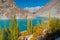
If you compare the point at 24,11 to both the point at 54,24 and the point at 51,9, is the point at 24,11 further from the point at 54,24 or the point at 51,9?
the point at 54,24

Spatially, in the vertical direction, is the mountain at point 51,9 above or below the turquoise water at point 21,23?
above

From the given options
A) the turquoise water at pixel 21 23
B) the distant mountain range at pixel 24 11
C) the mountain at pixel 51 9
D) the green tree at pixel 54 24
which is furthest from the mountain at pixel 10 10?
the green tree at pixel 54 24

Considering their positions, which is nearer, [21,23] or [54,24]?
[21,23]

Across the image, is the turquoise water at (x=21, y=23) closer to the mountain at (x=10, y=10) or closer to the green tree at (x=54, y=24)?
the mountain at (x=10, y=10)

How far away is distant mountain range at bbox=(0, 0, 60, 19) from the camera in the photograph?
5.86 m

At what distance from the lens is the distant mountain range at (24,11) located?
586 cm

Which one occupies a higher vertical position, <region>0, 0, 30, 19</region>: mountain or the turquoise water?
<region>0, 0, 30, 19</region>: mountain

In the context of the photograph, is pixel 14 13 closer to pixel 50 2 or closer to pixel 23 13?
pixel 23 13

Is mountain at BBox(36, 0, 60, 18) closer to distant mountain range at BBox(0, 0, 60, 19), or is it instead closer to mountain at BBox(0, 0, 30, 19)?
distant mountain range at BBox(0, 0, 60, 19)

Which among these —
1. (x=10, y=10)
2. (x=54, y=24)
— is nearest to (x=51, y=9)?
(x=54, y=24)

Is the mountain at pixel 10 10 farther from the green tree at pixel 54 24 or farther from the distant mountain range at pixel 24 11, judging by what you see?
the green tree at pixel 54 24

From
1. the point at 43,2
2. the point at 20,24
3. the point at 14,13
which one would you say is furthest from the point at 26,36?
the point at 43,2

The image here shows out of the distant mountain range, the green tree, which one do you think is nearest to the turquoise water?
the distant mountain range

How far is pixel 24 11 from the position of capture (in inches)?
233
